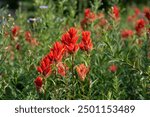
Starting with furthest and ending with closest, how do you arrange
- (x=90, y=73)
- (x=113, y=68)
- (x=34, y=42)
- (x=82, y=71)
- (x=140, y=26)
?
(x=34, y=42) → (x=140, y=26) → (x=113, y=68) → (x=90, y=73) → (x=82, y=71)

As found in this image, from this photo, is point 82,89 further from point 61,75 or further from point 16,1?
point 16,1

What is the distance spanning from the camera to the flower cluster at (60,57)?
3617 mm

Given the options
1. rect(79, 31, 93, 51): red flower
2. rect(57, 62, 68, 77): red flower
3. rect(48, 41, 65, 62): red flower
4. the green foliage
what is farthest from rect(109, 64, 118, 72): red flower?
rect(48, 41, 65, 62): red flower

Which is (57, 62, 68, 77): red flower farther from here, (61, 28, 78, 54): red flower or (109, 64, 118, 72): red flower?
(109, 64, 118, 72): red flower

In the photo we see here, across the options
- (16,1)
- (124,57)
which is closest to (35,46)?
(124,57)

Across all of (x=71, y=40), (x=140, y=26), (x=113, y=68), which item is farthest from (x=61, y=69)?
(x=140, y=26)

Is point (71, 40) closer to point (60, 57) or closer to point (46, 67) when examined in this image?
point (60, 57)

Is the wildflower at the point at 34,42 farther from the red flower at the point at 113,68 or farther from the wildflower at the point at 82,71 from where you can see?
the wildflower at the point at 82,71

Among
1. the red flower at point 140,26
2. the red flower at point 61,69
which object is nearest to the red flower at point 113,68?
the red flower at point 140,26

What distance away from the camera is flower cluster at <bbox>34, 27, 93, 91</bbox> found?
362 centimetres

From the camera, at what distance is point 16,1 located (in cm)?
1442

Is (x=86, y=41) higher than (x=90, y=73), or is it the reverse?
(x=86, y=41)

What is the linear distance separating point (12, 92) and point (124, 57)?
3.08 ft

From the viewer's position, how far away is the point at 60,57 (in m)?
3.63
